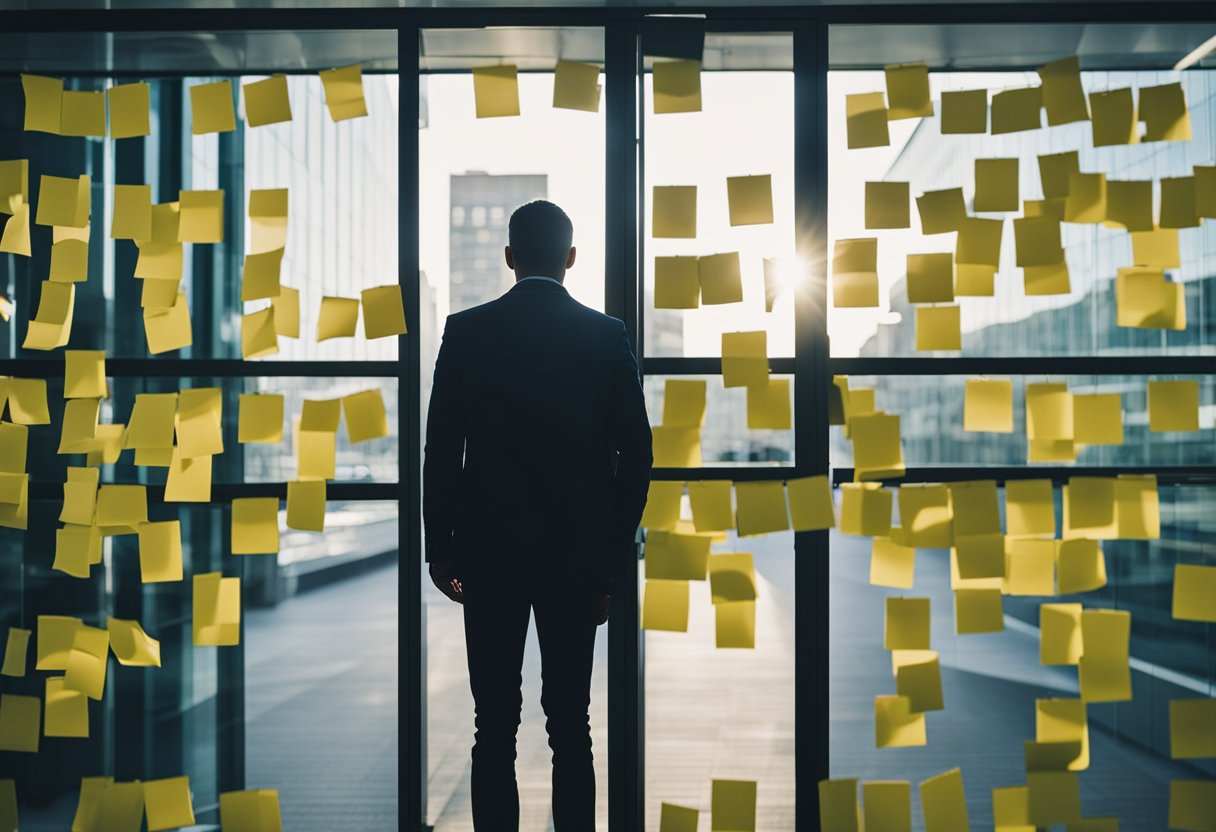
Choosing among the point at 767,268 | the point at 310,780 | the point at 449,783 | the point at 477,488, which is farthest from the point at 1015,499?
the point at 310,780

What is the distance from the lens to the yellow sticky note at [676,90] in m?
2.17

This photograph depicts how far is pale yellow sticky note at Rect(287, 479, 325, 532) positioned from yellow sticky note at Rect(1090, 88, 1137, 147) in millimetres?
2239

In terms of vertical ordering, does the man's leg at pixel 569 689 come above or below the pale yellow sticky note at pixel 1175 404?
below

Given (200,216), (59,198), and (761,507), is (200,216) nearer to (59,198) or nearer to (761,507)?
(59,198)

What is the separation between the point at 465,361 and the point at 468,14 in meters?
1.04

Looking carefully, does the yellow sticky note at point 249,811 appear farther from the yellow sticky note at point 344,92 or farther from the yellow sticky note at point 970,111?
the yellow sticky note at point 970,111

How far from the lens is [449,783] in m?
2.33

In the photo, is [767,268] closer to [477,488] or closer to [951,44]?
[951,44]

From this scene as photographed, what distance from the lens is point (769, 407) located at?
216cm

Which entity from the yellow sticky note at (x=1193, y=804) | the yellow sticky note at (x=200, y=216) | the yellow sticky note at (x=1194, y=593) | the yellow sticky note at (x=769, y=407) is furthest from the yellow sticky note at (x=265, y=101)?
the yellow sticky note at (x=1193, y=804)

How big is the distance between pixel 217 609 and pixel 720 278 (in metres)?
1.60

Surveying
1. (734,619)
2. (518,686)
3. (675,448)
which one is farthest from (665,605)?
(518,686)

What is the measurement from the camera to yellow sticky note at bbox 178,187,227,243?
2188mm

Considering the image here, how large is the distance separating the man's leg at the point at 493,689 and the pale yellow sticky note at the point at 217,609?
86cm
